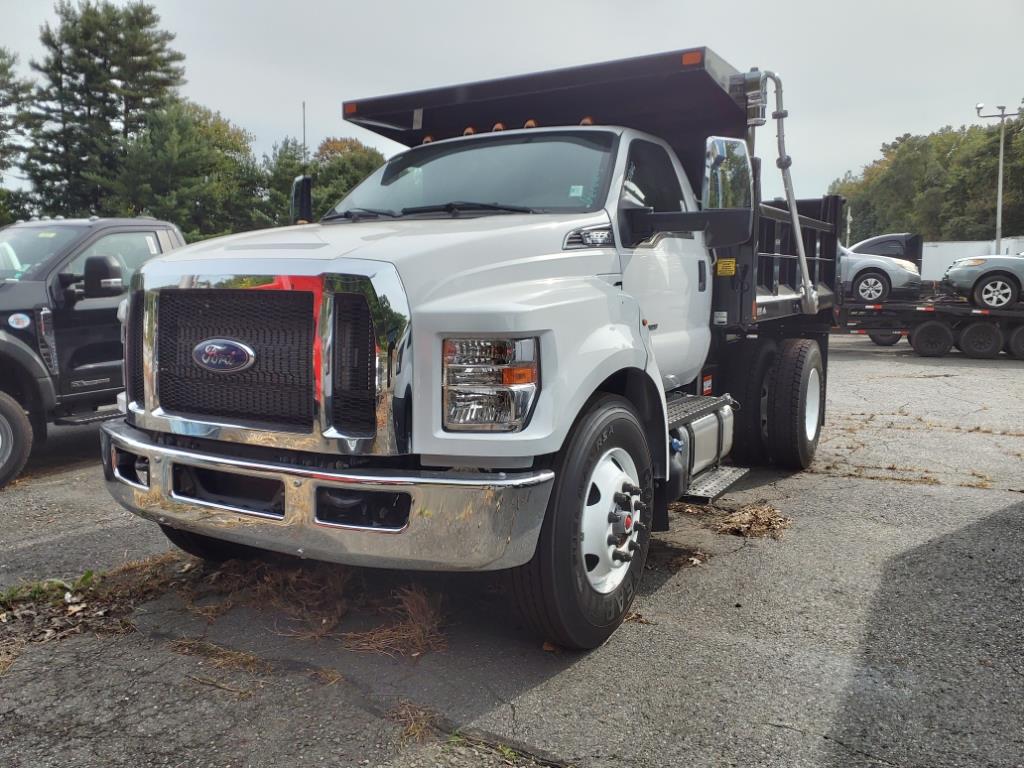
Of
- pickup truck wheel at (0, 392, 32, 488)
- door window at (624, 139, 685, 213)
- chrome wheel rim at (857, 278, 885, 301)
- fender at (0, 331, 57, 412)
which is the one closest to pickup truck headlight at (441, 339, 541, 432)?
door window at (624, 139, 685, 213)

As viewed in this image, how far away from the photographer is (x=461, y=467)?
9.86ft

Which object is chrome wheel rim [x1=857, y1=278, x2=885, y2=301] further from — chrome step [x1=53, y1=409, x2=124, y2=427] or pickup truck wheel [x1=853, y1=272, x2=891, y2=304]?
chrome step [x1=53, y1=409, x2=124, y2=427]

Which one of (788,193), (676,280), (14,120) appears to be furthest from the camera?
(14,120)

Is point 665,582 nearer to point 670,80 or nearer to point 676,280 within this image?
point 676,280

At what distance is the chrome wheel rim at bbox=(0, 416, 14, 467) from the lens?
6.19 m

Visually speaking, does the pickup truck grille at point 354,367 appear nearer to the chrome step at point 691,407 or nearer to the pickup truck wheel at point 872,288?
the chrome step at point 691,407

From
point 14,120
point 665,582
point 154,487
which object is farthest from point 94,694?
point 14,120

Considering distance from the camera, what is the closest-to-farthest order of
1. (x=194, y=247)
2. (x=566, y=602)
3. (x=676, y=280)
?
(x=566, y=602), (x=194, y=247), (x=676, y=280)

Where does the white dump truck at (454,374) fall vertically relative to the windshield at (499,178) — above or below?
below

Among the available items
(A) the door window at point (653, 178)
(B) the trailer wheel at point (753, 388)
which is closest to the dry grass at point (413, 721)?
(A) the door window at point (653, 178)

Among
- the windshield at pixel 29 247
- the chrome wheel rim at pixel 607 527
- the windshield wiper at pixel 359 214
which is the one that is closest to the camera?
the chrome wheel rim at pixel 607 527

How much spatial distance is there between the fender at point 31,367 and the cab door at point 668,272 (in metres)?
4.71

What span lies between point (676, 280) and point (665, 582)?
5.35 feet

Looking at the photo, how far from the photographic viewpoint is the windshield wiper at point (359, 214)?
442 cm
